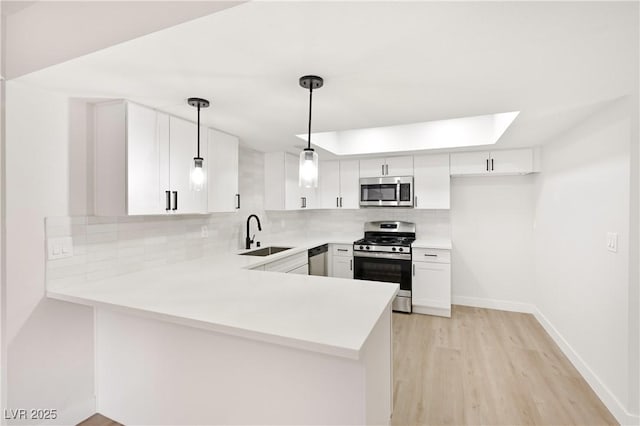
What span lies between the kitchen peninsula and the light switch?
5.26 ft

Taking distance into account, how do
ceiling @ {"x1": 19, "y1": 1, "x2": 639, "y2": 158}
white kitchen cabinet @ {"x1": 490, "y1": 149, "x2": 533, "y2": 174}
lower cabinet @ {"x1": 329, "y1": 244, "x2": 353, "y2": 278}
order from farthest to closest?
lower cabinet @ {"x1": 329, "y1": 244, "x2": 353, "y2": 278}, white kitchen cabinet @ {"x1": 490, "y1": 149, "x2": 533, "y2": 174}, ceiling @ {"x1": 19, "y1": 1, "x2": 639, "y2": 158}

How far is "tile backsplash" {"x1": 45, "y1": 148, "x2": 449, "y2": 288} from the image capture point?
203cm

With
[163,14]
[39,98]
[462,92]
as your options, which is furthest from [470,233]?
[39,98]

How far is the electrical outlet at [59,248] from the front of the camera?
6.22ft

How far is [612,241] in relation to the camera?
6.99 feet

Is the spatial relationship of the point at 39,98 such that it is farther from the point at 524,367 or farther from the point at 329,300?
the point at 524,367

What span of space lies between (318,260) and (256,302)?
8.25ft

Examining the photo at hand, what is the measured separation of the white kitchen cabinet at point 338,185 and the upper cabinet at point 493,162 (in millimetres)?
1362

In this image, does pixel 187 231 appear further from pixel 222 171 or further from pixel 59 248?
pixel 59 248

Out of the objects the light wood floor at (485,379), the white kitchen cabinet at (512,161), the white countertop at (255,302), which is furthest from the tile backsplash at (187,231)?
the light wood floor at (485,379)

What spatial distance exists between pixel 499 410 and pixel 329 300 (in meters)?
1.57

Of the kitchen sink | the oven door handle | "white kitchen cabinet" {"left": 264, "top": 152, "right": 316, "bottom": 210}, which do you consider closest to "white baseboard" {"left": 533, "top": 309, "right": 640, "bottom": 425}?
the oven door handle

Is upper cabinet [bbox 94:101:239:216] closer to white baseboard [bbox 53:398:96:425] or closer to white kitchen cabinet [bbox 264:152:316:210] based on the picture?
white baseboard [bbox 53:398:96:425]

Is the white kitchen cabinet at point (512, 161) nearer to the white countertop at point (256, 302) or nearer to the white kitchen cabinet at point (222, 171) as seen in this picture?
the white countertop at point (256, 302)
